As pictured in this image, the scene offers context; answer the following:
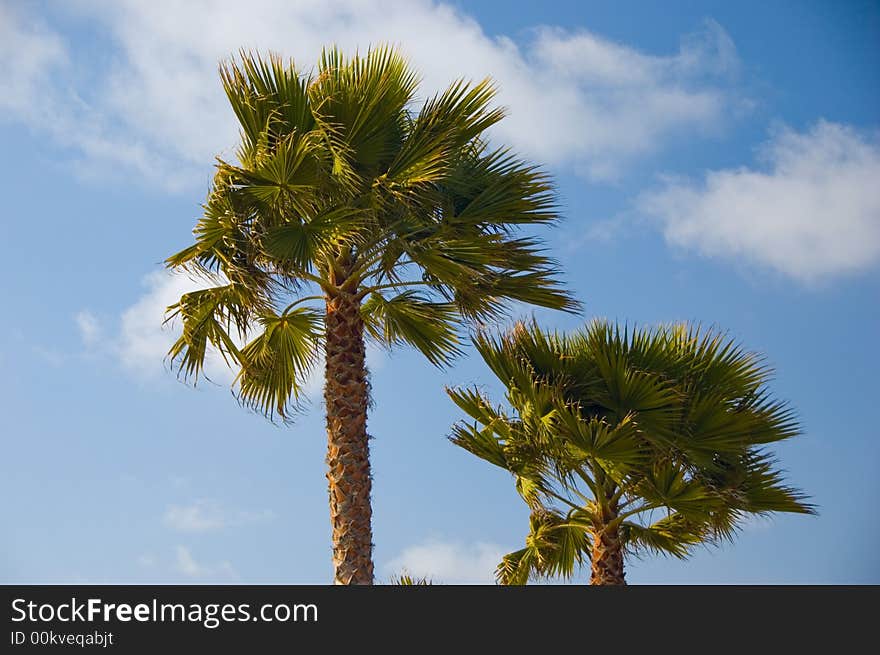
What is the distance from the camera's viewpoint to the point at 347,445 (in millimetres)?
11250

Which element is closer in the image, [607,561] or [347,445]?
[347,445]

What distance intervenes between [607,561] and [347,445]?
151 inches

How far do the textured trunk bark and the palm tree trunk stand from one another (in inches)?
130

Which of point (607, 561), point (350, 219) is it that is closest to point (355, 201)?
point (350, 219)

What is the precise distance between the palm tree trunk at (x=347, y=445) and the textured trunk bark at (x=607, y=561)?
10.8ft

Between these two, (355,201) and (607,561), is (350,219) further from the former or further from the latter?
(607,561)

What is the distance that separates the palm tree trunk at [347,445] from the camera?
1109 centimetres

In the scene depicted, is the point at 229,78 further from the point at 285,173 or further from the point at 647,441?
the point at 647,441

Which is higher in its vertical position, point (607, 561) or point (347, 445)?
point (347, 445)

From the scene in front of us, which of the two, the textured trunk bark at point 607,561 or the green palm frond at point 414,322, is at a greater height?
the green palm frond at point 414,322

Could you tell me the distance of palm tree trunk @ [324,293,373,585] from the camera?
36.4 feet

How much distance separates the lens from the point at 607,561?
13.2 metres
